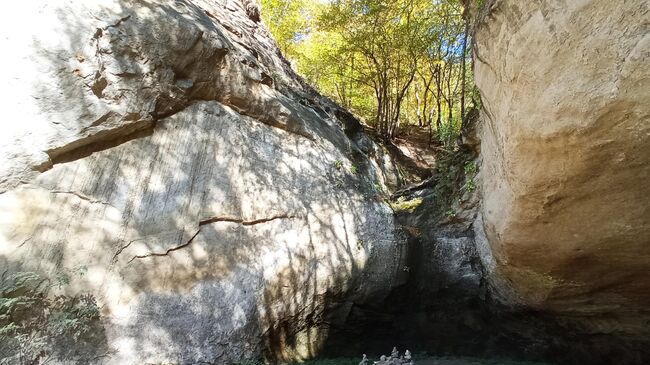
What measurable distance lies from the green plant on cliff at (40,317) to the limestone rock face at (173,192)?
15 centimetres

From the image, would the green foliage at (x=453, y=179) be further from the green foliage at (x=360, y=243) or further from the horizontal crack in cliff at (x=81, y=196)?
the horizontal crack in cliff at (x=81, y=196)

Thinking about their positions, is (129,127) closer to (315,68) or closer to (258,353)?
(258,353)

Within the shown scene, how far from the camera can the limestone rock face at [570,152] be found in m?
3.07

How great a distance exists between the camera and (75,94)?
16.1ft

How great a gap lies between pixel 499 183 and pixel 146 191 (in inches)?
181

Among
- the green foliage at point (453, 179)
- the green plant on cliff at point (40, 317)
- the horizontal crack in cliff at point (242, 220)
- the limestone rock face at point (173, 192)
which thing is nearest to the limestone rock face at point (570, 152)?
the green foliage at point (453, 179)

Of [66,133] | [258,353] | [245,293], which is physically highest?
[66,133]

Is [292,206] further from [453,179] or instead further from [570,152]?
[570,152]

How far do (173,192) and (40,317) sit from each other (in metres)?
2.02

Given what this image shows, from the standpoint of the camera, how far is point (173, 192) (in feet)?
17.8

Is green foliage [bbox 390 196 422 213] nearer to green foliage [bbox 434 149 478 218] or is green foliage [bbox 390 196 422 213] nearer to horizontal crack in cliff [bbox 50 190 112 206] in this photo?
green foliage [bbox 434 149 478 218]

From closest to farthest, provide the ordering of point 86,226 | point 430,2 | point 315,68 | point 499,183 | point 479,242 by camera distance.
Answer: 1. point 86,226
2. point 499,183
3. point 479,242
4. point 430,2
5. point 315,68

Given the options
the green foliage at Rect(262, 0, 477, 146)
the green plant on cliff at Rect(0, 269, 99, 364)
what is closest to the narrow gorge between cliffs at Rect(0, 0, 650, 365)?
the green plant on cliff at Rect(0, 269, 99, 364)

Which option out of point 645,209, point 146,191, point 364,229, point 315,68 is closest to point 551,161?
point 645,209
